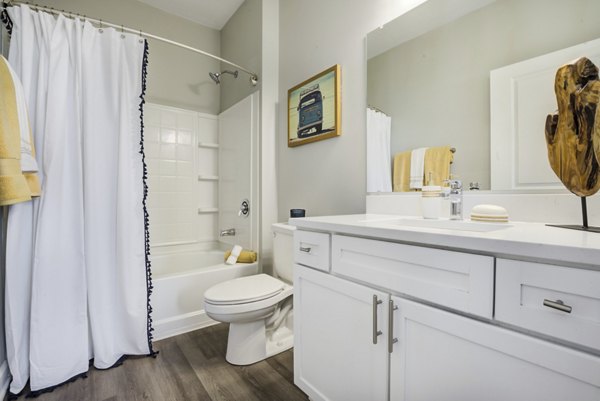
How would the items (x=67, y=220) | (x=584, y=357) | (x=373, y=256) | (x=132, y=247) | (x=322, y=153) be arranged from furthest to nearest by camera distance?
1. (x=322, y=153)
2. (x=132, y=247)
3. (x=67, y=220)
4. (x=373, y=256)
5. (x=584, y=357)

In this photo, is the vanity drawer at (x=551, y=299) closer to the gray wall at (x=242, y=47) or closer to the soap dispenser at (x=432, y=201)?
the soap dispenser at (x=432, y=201)

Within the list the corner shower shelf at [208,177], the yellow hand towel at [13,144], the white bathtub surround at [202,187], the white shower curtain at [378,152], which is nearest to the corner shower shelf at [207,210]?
the white bathtub surround at [202,187]

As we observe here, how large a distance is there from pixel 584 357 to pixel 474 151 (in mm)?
794

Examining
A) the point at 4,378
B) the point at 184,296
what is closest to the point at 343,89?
the point at 184,296

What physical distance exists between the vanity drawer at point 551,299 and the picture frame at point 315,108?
1.24 metres

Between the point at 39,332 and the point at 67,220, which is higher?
the point at 67,220

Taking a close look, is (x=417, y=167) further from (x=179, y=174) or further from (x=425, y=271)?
(x=179, y=174)

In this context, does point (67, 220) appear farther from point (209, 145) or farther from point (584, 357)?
point (584, 357)

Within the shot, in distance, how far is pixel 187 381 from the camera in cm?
141

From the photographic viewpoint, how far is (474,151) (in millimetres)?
1122

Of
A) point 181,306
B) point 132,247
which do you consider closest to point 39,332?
point 132,247

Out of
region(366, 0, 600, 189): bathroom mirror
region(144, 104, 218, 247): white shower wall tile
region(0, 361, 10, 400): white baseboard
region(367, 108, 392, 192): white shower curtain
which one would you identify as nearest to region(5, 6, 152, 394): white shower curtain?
region(0, 361, 10, 400): white baseboard

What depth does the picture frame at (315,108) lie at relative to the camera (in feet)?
5.53

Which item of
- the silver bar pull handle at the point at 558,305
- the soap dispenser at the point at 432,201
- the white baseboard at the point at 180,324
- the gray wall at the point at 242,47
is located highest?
the gray wall at the point at 242,47
